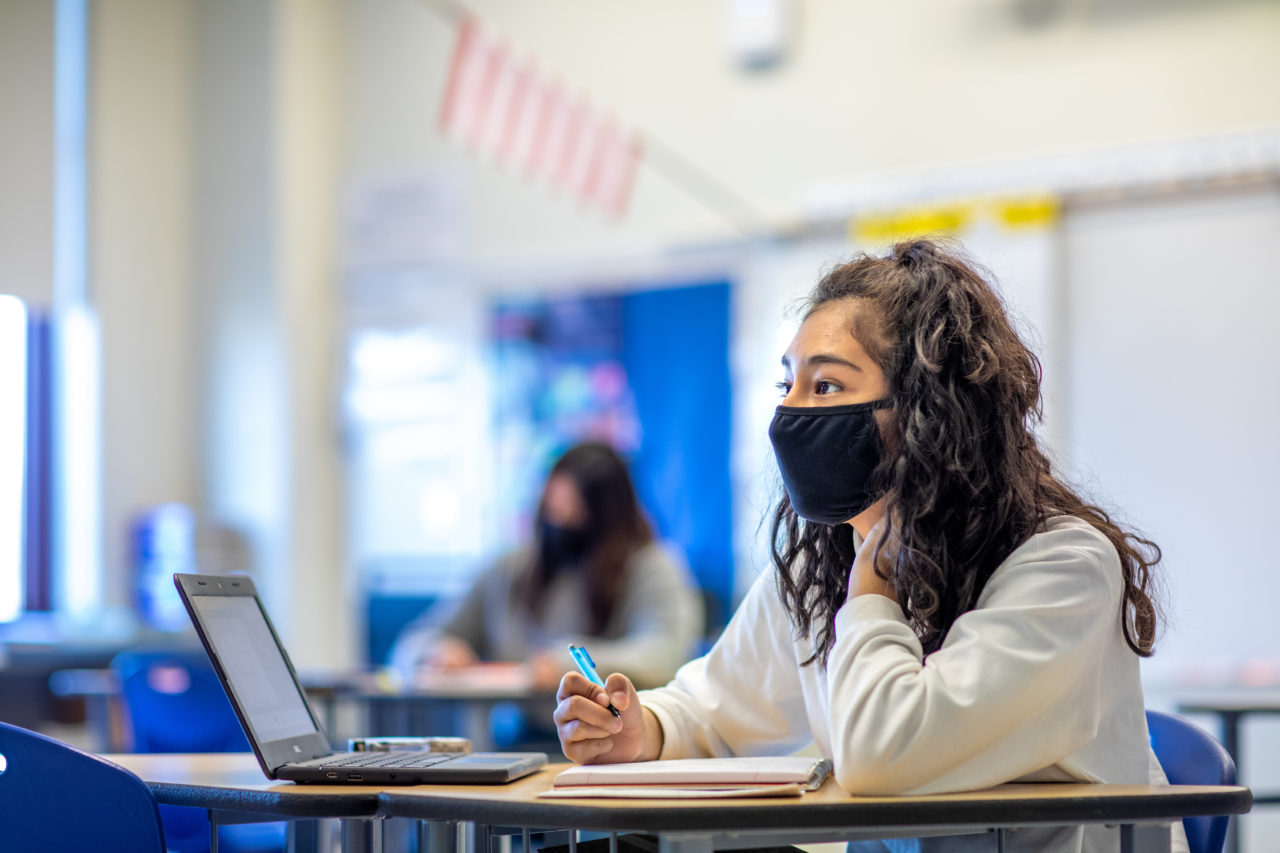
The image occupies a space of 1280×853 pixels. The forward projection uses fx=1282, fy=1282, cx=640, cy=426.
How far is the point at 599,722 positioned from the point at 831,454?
391mm

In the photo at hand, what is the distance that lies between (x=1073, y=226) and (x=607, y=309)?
181 centimetres

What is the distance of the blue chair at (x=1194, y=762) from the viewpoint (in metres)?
1.28

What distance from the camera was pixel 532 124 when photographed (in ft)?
14.3

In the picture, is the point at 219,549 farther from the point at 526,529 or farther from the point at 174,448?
the point at 526,529

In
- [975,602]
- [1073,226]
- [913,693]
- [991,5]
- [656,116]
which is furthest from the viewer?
[656,116]

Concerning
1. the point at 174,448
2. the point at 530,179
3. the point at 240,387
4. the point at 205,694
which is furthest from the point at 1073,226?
the point at 174,448

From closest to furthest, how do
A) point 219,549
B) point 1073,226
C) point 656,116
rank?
point 1073,226 → point 656,116 → point 219,549

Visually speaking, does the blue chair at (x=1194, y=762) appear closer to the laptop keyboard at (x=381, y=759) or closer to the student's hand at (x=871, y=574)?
the student's hand at (x=871, y=574)

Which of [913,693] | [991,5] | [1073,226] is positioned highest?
[991,5]

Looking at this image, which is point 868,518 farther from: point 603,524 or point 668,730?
point 603,524

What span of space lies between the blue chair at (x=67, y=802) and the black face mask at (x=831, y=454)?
736mm

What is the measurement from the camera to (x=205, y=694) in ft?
9.55

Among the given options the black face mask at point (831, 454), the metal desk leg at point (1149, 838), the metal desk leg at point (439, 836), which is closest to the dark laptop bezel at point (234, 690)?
the metal desk leg at point (439, 836)

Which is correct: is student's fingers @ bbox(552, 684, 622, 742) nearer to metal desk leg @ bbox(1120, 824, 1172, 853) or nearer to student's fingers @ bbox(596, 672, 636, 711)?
student's fingers @ bbox(596, 672, 636, 711)
